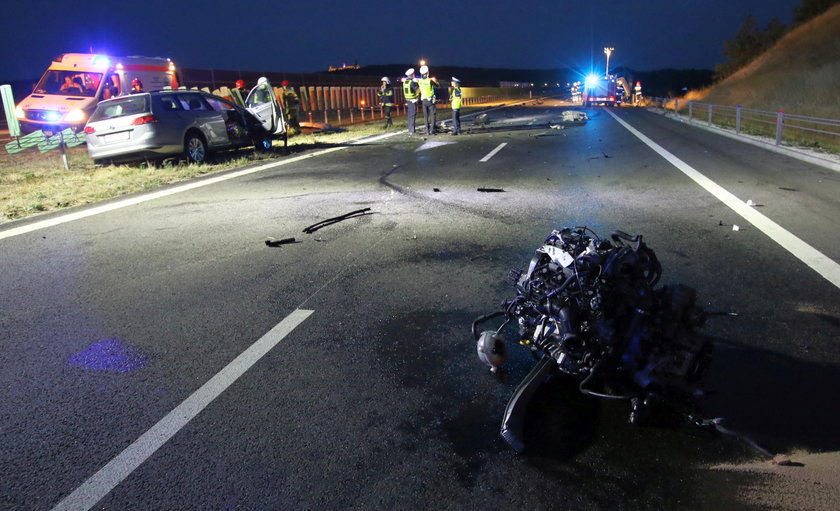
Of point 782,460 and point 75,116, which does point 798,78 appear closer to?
point 75,116

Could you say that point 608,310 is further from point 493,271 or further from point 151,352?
point 151,352

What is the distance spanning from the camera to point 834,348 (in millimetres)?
3693

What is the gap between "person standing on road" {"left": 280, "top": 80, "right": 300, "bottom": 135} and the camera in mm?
20094

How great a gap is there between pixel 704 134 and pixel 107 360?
1978cm

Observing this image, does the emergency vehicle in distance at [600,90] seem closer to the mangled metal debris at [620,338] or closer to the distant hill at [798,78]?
the distant hill at [798,78]

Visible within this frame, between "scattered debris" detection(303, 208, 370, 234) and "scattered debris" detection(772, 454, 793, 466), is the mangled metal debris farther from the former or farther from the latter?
"scattered debris" detection(303, 208, 370, 234)

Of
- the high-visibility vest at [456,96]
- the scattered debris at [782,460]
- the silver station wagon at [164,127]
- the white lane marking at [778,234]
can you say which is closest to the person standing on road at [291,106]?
the silver station wagon at [164,127]

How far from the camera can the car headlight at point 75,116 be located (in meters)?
18.9

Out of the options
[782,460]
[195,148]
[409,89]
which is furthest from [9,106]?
[782,460]

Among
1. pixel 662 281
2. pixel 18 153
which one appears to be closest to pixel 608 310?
pixel 662 281

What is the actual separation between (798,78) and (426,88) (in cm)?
2774

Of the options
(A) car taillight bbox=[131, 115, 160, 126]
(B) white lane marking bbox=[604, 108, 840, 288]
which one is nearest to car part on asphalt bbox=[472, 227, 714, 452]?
(B) white lane marking bbox=[604, 108, 840, 288]

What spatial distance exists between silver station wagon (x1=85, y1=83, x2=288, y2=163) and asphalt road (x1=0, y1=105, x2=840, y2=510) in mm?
4993

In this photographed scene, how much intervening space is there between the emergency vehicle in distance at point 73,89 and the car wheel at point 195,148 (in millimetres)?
7086
